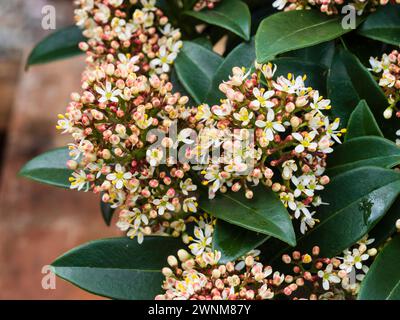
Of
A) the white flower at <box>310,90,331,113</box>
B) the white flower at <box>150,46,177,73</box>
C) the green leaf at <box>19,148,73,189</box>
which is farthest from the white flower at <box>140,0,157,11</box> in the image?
the white flower at <box>310,90,331,113</box>

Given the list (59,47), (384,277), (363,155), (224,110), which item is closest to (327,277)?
(384,277)

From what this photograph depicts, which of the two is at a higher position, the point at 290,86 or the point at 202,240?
the point at 290,86

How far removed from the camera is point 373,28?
3.72 ft

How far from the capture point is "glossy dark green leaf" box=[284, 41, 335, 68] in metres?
1.21

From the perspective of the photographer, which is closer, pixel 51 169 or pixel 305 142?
pixel 305 142

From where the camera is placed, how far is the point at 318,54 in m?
1.22

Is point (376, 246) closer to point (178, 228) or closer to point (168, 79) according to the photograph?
point (178, 228)

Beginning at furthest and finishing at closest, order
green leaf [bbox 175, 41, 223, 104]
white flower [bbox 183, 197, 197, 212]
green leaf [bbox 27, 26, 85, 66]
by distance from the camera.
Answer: green leaf [bbox 27, 26, 85, 66] → green leaf [bbox 175, 41, 223, 104] → white flower [bbox 183, 197, 197, 212]

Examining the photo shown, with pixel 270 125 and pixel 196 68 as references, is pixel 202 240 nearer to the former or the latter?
pixel 270 125

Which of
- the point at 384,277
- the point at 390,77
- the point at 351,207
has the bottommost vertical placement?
the point at 384,277

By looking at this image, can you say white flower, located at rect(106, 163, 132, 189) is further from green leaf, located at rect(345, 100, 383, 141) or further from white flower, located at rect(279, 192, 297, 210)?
green leaf, located at rect(345, 100, 383, 141)

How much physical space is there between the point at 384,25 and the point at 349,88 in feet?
0.41

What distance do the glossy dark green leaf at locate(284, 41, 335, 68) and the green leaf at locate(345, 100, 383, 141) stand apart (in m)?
0.16

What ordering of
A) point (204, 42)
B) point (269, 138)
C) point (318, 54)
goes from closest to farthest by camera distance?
point (269, 138), point (318, 54), point (204, 42)
